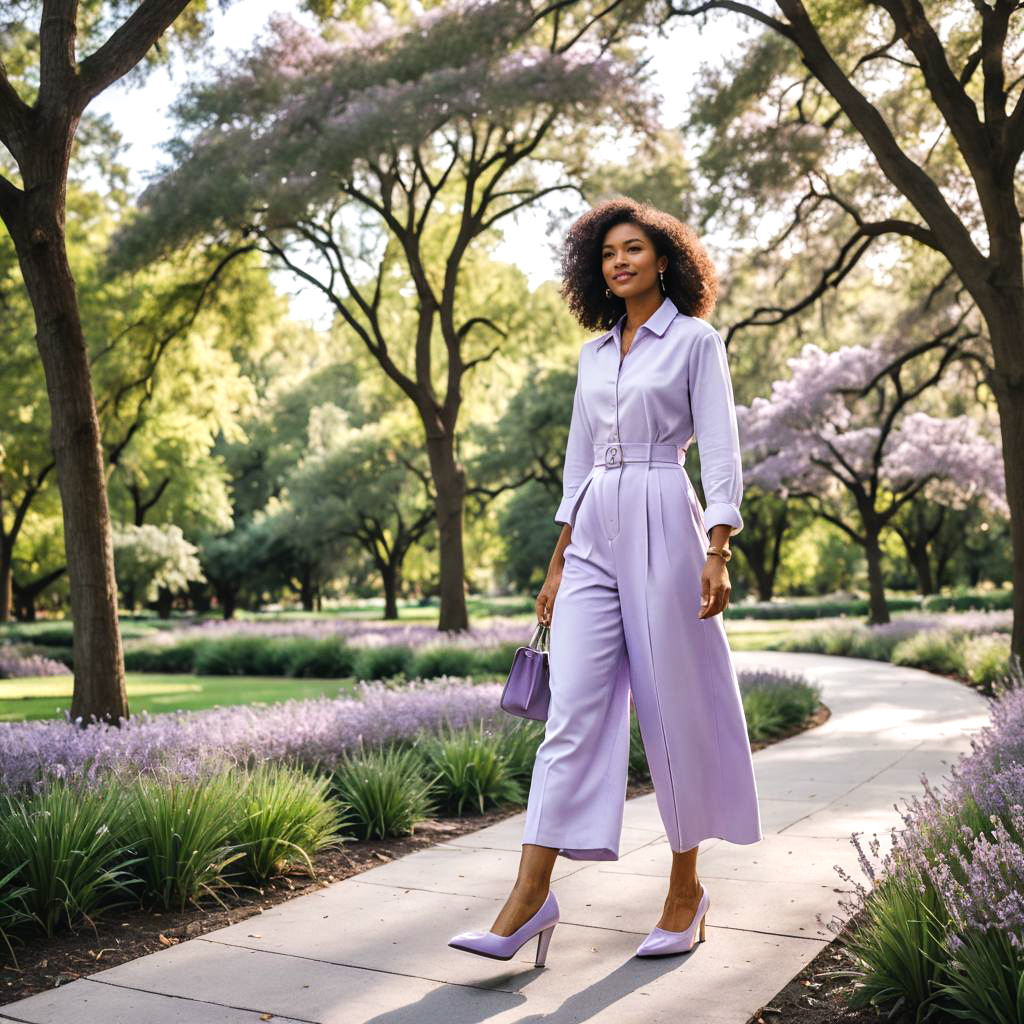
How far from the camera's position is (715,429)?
11.4ft

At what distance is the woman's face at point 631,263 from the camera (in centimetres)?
374

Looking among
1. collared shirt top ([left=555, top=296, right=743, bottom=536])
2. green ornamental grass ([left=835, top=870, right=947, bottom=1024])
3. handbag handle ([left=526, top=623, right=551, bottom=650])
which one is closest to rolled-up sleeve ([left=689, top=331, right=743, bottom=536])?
collared shirt top ([left=555, top=296, right=743, bottom=536])

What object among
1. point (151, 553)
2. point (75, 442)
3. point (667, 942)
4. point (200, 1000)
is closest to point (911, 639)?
point (75, 442)

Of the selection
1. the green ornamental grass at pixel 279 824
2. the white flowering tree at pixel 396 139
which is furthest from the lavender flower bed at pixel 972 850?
the white flowering tree at pixel 396 139

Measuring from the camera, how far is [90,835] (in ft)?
13.0

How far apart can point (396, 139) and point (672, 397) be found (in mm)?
10881

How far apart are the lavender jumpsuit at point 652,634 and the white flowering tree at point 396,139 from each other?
9133mm

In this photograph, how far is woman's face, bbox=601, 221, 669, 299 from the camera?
374cm

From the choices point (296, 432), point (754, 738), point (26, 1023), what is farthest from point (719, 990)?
point (296, 432)

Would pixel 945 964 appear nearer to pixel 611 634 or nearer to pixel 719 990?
pixel 719 990

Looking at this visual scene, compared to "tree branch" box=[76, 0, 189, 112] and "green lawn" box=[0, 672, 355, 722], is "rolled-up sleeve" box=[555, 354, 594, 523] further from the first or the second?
"green lawn" box=[0, 672, 355, 722]

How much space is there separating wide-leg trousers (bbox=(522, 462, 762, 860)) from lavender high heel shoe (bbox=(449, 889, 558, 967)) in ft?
0.62

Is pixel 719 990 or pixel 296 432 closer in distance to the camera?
pixel 719 990

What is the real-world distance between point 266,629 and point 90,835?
63.6ft
